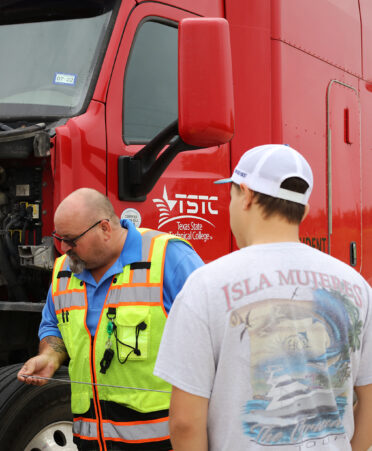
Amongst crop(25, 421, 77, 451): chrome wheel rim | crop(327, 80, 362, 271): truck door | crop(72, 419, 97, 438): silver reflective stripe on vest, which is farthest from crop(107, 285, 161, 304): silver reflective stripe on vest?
crop(327, 80, 362, 271): truck door

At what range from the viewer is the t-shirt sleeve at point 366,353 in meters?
1.73

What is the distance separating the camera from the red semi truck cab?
118 inches

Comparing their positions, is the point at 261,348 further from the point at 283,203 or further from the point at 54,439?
the point at 54,439

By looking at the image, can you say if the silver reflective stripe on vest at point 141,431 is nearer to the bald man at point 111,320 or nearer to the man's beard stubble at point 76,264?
the bald man at point 111,320

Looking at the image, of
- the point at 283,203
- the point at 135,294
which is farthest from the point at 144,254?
the point at 283,203

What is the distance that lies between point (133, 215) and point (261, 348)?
1863mm

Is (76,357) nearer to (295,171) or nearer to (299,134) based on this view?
(295,171)

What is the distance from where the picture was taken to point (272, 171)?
1.65 metres

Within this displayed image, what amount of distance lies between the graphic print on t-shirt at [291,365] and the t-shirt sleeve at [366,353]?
0.41 feet

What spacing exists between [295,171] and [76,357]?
3.92ft

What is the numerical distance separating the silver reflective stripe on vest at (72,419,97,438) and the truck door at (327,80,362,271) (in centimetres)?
260


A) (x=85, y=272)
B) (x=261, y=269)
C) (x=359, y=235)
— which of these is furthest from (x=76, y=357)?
(x=359, y=235)

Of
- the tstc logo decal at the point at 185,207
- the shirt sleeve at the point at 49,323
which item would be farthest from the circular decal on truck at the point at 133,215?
the shirt sleeve at the point at 49,323

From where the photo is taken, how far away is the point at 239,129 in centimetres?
401
